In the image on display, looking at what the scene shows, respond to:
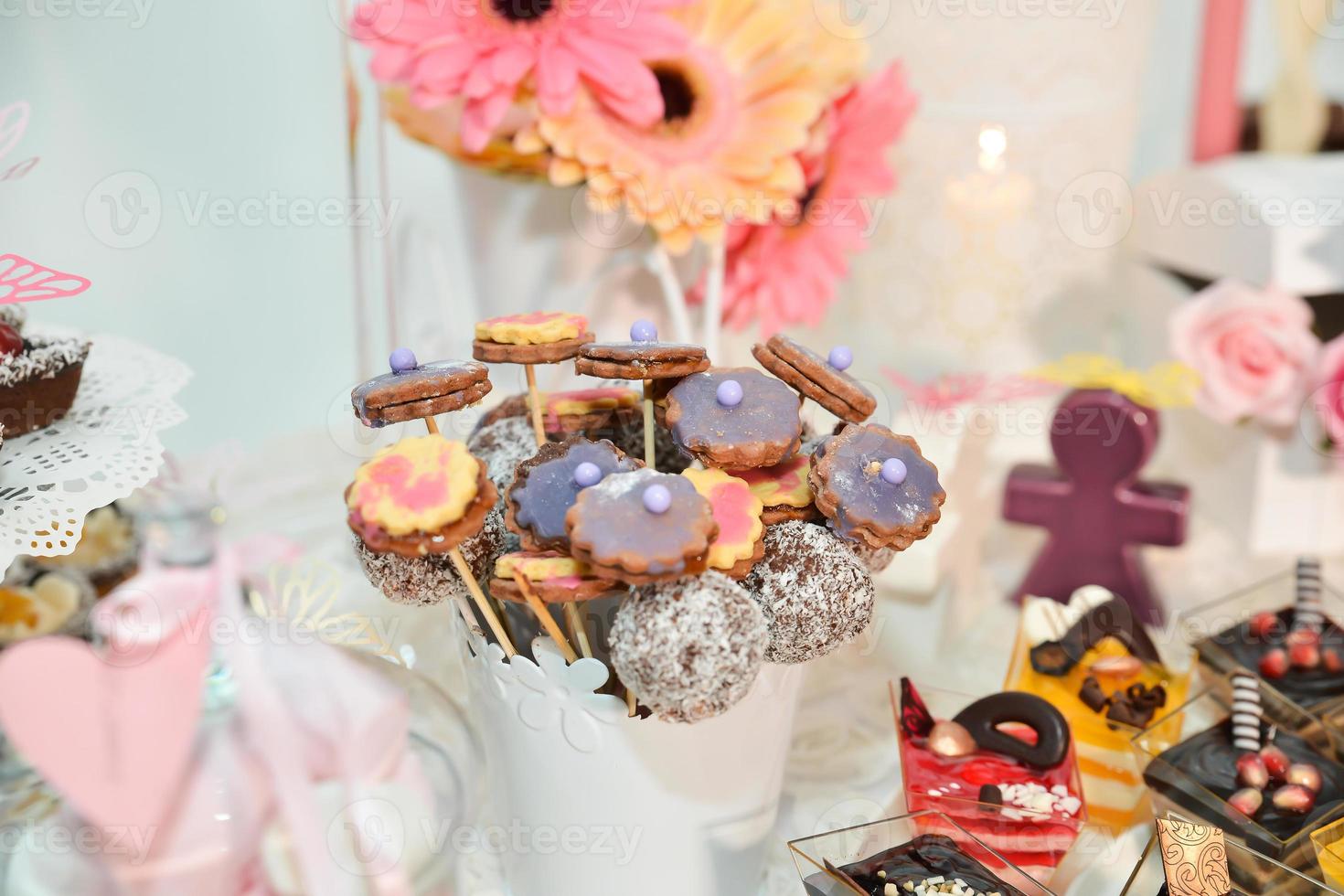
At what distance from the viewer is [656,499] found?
1.57ft

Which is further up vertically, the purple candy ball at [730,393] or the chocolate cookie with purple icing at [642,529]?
the purple candy ball at [730,393]

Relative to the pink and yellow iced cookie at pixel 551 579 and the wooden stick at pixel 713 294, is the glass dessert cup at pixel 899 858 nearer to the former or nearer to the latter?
the pink and yellow iced cookie at pixel 551 579

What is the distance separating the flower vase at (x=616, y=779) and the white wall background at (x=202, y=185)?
48 cm

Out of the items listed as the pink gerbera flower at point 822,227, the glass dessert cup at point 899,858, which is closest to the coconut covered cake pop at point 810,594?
the glass dessert cup at point 899,858

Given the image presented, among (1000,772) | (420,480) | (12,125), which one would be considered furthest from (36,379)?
(1000,772)

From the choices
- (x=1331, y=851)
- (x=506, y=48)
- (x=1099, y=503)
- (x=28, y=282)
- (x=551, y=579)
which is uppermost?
(x=506, y=48)

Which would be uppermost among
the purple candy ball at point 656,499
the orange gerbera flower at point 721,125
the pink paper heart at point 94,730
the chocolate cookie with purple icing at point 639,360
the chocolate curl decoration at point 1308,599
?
the orange gerbera flower at point 721,125

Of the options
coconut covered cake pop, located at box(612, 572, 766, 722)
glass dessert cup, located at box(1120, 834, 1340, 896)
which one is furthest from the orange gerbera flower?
glass dessert cup, located at box(1120, 834, 1340, 896)

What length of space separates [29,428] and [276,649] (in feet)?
0.68

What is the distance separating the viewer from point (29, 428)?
2.12 feet

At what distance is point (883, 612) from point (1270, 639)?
0.29 metres

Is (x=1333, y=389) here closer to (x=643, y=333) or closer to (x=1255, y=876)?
(x=1255, y=876)

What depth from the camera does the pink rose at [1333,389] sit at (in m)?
0.98

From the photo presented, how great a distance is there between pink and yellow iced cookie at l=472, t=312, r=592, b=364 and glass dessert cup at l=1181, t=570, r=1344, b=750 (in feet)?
1.81
